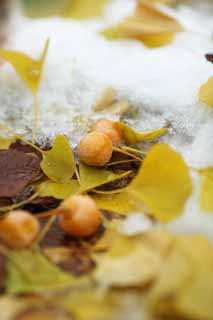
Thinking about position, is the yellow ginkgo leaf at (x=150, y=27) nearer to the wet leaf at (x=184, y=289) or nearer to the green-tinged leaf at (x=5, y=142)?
the green-tinged leaf at (x=5, y=142)

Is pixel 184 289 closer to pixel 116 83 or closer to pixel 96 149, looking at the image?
pixel 96 149

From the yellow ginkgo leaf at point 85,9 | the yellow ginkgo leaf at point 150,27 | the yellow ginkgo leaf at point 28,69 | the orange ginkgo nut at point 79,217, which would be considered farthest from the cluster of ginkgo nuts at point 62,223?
the yellow ginkgo leaf at point 85,9

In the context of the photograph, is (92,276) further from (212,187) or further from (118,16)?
(118,16)

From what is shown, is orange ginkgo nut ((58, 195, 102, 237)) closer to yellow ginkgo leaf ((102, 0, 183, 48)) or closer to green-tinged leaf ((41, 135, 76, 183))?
green-tinged leaf ((41, 135, 76, 183))

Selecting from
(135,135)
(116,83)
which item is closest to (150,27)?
(116,83)

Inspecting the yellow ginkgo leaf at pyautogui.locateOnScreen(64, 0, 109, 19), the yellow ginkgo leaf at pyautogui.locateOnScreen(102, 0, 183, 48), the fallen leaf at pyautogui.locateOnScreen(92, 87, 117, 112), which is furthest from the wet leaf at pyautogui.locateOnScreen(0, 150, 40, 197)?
the yellow ginkgo leaf at pyautogui.locateOnScreen(64, 0, 109, 19)
